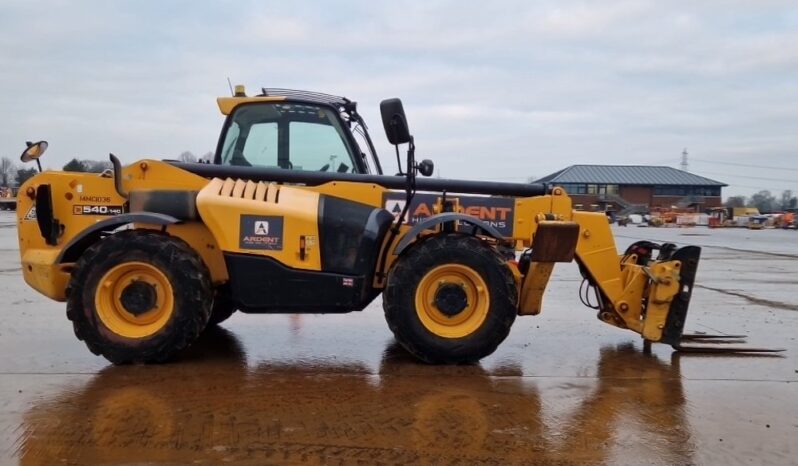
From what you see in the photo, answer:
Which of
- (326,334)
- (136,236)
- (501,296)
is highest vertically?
(136,236)

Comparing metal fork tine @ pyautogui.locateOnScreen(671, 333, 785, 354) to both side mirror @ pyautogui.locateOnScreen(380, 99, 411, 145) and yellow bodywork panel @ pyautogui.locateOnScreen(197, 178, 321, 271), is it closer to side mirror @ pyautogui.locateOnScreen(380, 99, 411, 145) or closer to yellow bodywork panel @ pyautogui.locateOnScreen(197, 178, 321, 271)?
side mirror @ pyautogui.locateOnScreen(380, 99, 411, 145)

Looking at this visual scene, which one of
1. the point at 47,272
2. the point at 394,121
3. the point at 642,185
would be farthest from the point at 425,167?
the point at 642,185

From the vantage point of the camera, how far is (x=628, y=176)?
8025 cm

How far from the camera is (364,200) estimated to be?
19.3 ft

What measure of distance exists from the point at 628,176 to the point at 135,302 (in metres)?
80.4

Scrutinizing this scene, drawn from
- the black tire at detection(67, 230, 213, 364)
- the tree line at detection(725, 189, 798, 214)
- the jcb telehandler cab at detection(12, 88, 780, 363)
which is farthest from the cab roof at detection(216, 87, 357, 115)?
the tree line at detection(725, 189, 798, 214)

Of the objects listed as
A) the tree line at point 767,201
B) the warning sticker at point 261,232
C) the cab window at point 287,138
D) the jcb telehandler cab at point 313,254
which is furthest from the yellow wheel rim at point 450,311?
the tree line at point 767,201

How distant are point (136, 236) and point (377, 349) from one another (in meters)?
2.25

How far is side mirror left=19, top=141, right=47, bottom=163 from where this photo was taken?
6.04 metres

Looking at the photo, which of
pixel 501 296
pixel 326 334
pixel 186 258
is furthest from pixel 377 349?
pixel 186 258

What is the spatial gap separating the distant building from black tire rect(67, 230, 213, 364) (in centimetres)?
7157

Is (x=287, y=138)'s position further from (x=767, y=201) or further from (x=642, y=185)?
(x=767, y=201)

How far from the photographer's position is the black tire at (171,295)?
5336 millimetres

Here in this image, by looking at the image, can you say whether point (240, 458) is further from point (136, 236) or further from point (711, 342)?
point (711, 342)
